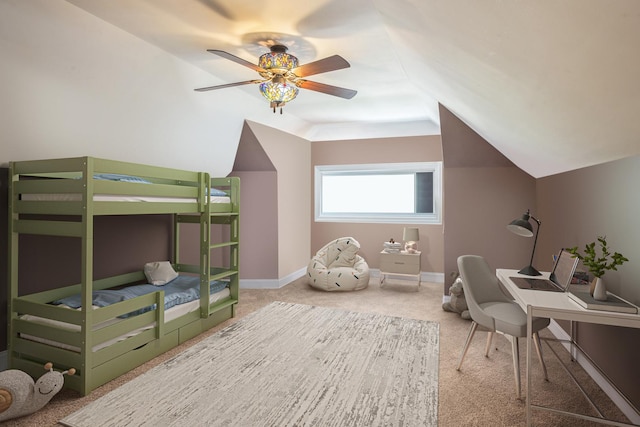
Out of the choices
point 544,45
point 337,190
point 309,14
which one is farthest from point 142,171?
point 337,190

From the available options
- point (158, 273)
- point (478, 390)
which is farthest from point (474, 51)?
point (158, 273)

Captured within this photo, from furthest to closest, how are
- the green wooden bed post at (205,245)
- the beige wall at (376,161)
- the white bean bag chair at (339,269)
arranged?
the beige wall at (376,161) < the white bean bag chair at (339,269) < the green wooden bed post at (205,245)

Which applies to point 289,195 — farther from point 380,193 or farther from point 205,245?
point 205,245

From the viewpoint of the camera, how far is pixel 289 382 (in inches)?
96.9

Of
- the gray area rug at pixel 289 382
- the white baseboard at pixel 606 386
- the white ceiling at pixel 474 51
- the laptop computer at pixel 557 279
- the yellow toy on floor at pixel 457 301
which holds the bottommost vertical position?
the gray area rug at pixel 289 382

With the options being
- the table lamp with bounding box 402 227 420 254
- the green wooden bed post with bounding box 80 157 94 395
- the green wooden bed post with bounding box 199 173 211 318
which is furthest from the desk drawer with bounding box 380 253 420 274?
the green wooden bed post with bounding box 80 157 94 395

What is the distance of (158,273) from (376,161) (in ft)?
12.7

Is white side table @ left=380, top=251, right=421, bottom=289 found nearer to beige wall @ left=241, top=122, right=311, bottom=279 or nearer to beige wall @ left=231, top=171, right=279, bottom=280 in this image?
beige wall @ left=241, top=122, right=311, bottom=279

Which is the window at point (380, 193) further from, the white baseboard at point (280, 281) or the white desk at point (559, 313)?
the white desk at point (559, 313)

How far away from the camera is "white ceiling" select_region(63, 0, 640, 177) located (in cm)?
115

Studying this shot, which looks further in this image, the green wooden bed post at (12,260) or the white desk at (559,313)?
the green wooden bed post at (12,260)

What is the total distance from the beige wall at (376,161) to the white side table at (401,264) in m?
0.59

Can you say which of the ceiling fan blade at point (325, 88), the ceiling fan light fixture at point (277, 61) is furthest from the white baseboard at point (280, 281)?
the ceiling fan light fixture at point (277, 61)

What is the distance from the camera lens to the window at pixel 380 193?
19.0ft
